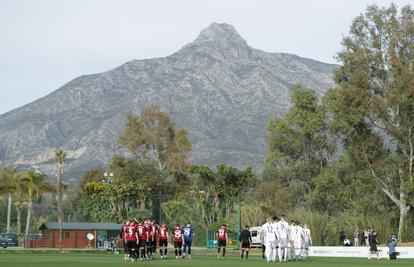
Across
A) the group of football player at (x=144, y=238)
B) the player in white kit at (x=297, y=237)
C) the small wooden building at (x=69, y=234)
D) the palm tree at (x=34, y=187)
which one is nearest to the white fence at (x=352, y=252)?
the player in white kit at (x=297, y=237)

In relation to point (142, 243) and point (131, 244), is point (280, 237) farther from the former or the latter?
point (131, 244)

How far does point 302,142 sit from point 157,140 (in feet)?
97.6

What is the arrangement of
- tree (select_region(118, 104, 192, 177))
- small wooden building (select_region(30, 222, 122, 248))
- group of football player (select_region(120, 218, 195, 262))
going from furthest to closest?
1. tree (select_region(118, 104, 192, 177))
2. small wooden building (select_region(30, 222, 122, 248))
3. group of football player (select_region(120, 218, 195, 262))

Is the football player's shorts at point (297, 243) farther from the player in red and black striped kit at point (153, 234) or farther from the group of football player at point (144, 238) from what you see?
the player in red and black striped kit at point (153, 234)

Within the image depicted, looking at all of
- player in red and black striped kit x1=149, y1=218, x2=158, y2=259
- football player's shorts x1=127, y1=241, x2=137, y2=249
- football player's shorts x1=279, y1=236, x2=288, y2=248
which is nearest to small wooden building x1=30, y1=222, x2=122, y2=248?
player in red and black striped kit x1=149, y1=218, x2=158, y2=259

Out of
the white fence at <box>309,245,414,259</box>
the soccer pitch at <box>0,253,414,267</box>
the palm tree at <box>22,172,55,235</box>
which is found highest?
the palm tree at <box>22,172,55,235</box>

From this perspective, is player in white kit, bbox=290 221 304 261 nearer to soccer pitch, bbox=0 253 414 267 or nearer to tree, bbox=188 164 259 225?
soccer pitch, bbox=0 253 414 267

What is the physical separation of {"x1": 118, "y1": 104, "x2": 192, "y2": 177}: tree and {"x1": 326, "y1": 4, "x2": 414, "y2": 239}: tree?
36.0 meters

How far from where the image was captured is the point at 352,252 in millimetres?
31984

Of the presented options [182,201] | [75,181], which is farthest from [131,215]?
[75,181]

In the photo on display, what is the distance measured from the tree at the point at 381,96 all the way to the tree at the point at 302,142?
994cm

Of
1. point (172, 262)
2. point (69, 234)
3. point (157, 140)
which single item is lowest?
point (69, 234)

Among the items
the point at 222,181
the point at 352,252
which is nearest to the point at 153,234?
the point at 352,252

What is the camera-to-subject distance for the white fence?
29969 millimetres
